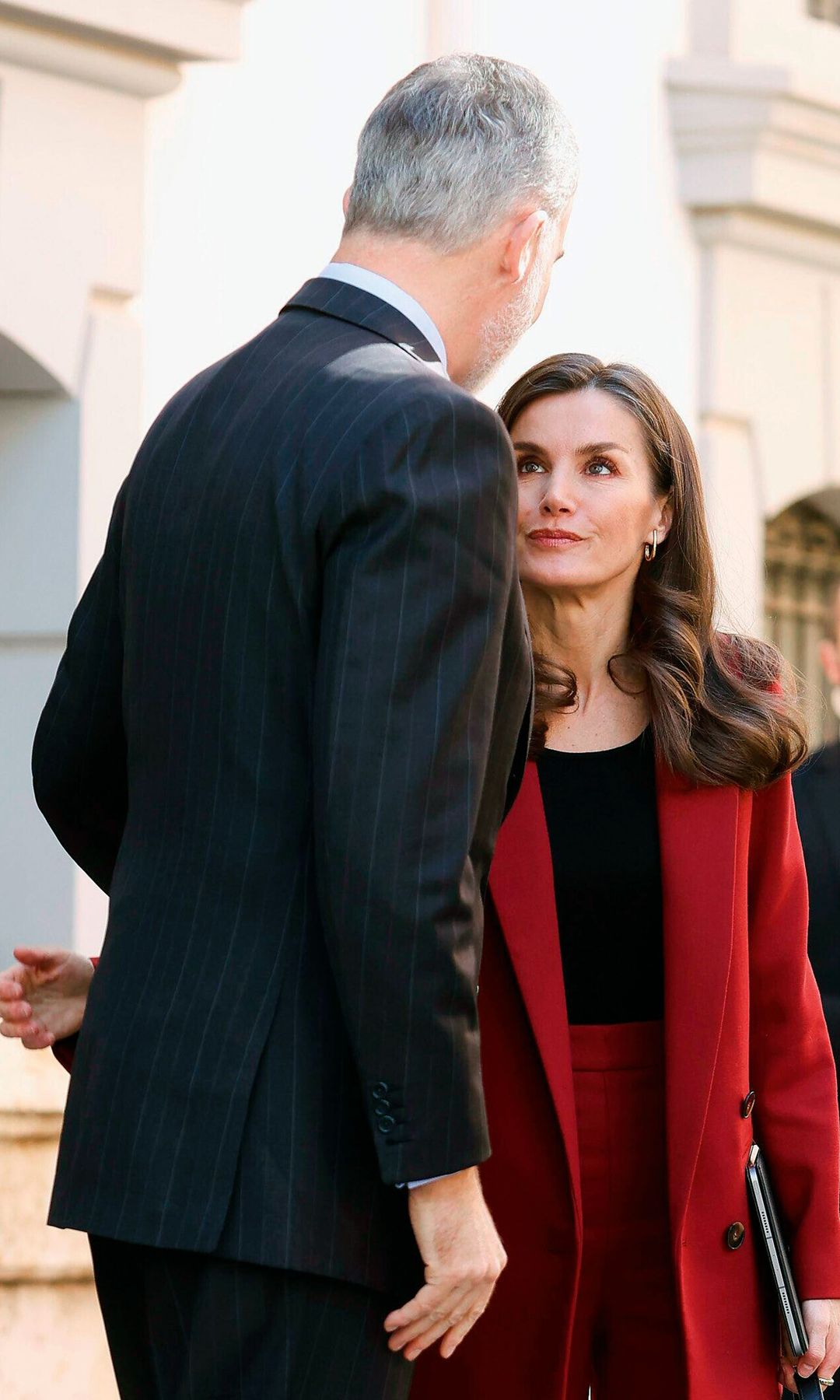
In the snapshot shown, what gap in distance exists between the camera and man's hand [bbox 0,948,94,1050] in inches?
86.3

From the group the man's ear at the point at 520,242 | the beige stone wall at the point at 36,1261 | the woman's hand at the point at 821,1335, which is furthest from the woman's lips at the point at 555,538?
the beige stone wall at the point at 36,1261

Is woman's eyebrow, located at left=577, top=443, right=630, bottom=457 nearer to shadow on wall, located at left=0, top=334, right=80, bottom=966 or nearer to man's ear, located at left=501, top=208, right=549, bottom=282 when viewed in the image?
man's ear, located at left=501, top=208, right=549, bottom=282

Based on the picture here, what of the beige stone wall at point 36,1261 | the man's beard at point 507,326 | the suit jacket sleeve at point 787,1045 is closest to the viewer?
the man's beard at point 507,326

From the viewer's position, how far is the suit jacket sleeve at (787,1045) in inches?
105

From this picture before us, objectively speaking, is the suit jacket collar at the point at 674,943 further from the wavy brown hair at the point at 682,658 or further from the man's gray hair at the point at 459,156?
the man's gray hair at the point at 459,156

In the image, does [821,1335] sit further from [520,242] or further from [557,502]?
[520,242]

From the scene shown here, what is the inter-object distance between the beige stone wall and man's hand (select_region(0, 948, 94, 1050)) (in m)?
1.98

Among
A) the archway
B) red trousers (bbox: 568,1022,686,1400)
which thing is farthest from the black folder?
the archway

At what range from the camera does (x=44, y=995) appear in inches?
88.2

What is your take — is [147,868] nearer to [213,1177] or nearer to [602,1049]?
[213,1177]

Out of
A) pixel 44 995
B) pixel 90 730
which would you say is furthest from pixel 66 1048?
pixel 90 730

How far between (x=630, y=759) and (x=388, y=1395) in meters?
1.04

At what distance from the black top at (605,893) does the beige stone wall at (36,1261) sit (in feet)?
6.28

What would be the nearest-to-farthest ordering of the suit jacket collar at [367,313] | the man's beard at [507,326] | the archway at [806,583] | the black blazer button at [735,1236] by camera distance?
the suit jacket collar at [367,313] → the man's beard at [507,326] → the black blazer button at [735,1236] → the archway at [806,583]
